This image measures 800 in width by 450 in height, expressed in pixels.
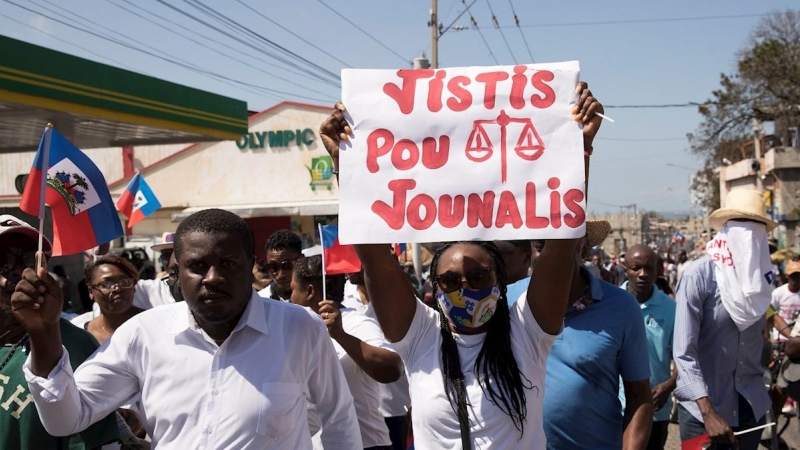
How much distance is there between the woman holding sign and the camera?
3.18 meters

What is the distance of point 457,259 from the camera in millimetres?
3393

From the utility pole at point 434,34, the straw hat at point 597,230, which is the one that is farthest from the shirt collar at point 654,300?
the utility pole at point 434,34

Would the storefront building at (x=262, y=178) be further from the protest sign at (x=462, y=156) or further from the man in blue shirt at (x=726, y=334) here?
the protest sign at (x=462, y=156)

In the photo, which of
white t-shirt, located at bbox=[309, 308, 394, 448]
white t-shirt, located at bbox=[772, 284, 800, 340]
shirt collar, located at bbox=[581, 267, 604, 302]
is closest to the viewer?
shirt collar, located at bbox=[581, 267, 604, 302]

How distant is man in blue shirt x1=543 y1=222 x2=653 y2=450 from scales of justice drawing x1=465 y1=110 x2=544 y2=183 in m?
1.07

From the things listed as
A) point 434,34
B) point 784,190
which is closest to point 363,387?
point 434,34

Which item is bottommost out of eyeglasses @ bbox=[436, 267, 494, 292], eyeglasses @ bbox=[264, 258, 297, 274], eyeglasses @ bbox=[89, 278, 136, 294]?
eyeglasses @ bbox=[89, 278, 136, 294]

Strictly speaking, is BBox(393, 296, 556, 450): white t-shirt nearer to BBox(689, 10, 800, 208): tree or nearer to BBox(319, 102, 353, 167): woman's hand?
BBox(319, 102, 353, 167): woman's hand

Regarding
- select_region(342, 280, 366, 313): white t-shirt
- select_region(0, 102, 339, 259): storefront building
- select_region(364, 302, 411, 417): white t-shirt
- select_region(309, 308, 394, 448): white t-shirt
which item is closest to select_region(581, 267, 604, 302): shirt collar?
select_region(309, 308, 394, 448): white t-shirt

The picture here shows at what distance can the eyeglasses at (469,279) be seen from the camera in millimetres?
3326

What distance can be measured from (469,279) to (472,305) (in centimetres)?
10

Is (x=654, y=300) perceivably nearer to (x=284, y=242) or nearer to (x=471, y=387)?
(x=284, y=242)

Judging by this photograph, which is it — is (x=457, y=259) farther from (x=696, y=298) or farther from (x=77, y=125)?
(x=77, y=125)

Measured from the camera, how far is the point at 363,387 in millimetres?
4969
